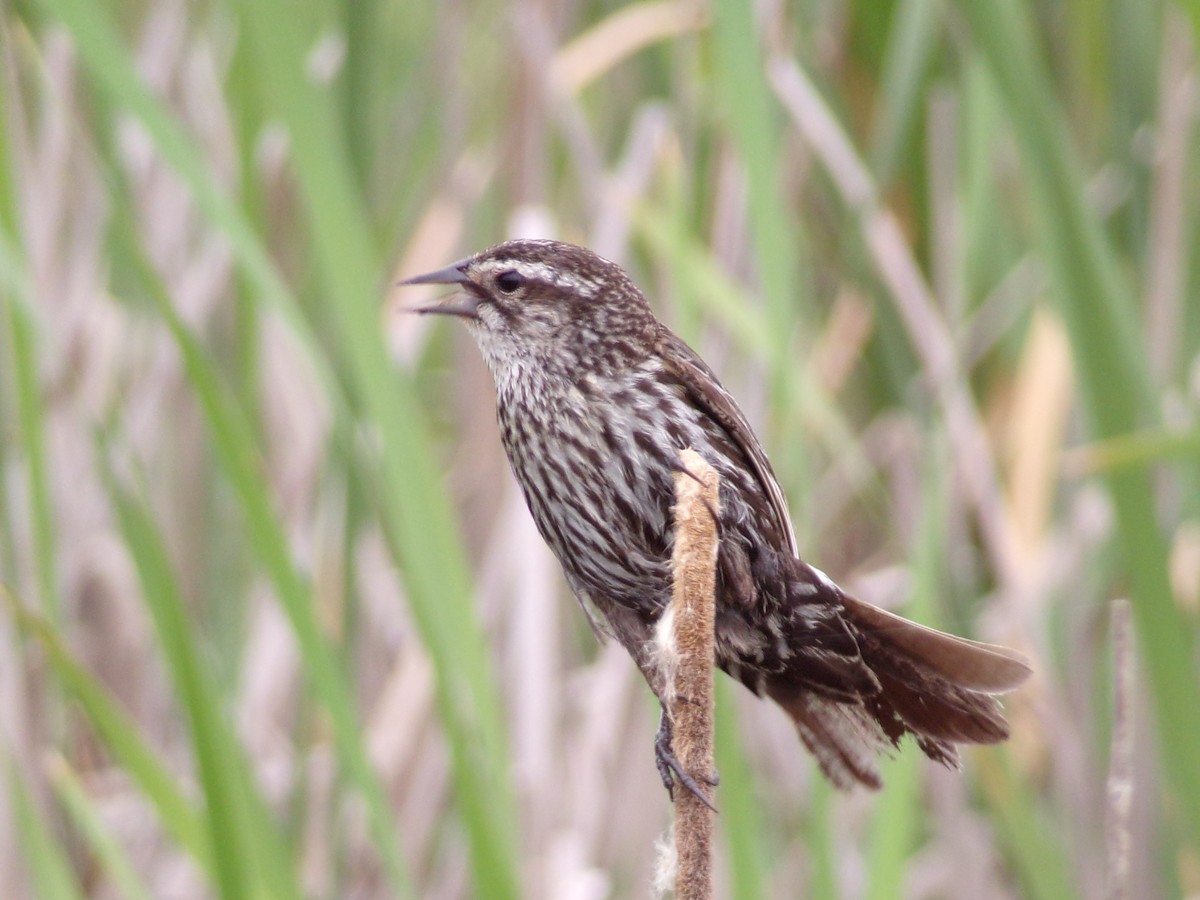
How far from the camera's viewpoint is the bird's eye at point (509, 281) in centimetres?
186

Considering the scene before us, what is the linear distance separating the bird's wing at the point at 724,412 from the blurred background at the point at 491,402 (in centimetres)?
9

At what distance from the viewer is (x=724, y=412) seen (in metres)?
1.83

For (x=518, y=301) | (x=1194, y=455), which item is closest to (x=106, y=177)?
(x=518, y=301)

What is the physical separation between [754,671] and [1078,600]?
3.40ft

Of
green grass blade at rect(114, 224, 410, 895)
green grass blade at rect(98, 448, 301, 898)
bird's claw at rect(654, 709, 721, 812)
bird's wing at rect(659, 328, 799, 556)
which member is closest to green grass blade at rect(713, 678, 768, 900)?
bird's claw at rect(654, 709, 721, 812)

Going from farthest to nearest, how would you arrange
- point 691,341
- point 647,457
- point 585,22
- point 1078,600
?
point 585,22, point 1078,600, point 691,341, point 647,457

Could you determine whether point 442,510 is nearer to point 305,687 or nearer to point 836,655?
point 836,655

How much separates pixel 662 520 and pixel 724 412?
0.53 feet

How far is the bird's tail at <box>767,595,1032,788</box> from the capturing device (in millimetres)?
1712

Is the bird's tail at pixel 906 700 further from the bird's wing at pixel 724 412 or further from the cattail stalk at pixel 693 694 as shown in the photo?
the cattail stalk at pixel 693 694

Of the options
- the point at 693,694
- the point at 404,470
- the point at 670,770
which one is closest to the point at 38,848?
the point at 404,470

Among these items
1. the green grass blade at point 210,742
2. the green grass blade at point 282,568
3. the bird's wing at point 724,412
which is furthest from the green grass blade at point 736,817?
the green grass blade at point 210,742

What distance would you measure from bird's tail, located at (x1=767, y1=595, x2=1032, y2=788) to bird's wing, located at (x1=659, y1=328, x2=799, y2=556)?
5.7 inches

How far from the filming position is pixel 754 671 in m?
1.88
